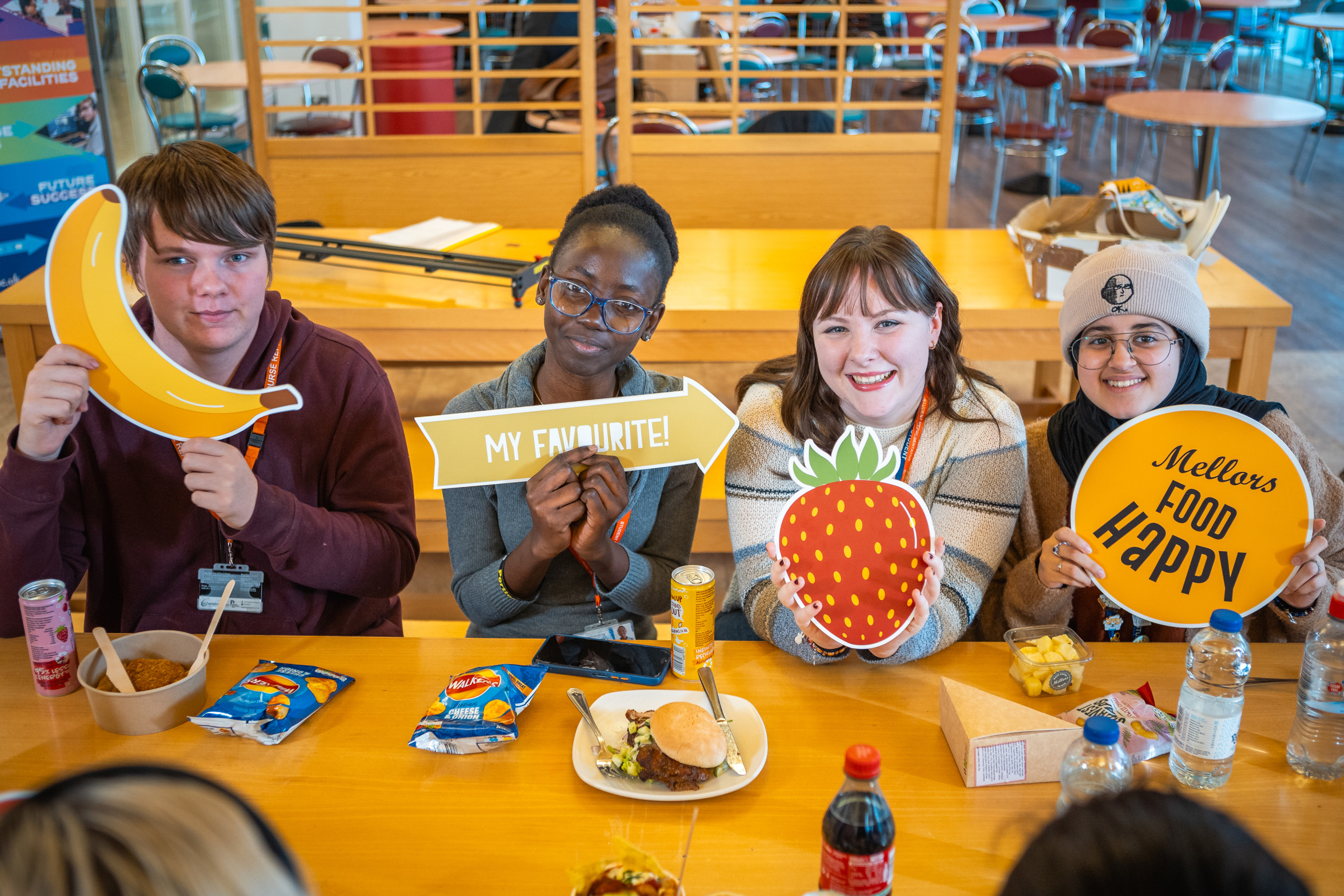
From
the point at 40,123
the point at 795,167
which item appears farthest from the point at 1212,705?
the point at 40,123

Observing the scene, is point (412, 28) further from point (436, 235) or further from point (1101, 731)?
point (1101, 731)

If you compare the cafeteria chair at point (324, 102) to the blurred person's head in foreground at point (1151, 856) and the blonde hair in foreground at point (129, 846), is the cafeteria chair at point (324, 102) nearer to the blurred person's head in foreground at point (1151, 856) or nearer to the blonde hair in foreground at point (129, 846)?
the blonde hair in foreground at point (129, 846)

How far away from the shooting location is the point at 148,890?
0.44m

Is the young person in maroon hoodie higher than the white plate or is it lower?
higher

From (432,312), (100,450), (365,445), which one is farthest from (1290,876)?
(432,312)

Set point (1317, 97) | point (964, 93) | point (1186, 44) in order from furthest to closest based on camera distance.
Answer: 1. point (1186, 44)
2. point (1317, 97)
3. point (964, 93)

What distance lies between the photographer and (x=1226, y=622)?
1091 millimetres

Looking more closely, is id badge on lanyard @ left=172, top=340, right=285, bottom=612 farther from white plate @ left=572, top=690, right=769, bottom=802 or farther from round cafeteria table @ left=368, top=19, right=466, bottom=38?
round cafeteria table @ left=368, top=19, right=466, bottom=38

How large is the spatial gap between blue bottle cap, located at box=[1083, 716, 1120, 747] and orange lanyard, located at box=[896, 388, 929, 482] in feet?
1.88

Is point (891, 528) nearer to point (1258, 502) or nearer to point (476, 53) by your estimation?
point (1258, 502)

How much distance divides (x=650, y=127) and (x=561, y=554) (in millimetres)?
3377

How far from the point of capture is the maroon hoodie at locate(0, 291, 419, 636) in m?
1.46

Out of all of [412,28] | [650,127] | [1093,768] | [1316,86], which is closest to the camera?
[1093,768]

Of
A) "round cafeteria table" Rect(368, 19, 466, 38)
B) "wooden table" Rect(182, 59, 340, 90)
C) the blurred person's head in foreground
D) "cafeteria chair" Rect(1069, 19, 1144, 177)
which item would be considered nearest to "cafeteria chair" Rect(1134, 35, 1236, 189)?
"cafeteria chair" Rect(1069, 19, 1144, 177)
